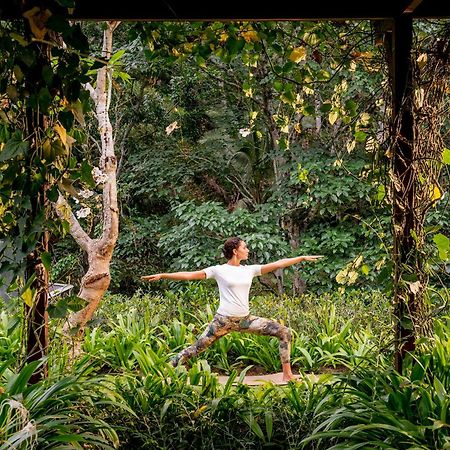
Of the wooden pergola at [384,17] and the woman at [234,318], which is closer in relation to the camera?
the wooden pergola at [384,17]

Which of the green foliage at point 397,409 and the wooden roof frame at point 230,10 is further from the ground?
the wooden roof frame at point 230,10

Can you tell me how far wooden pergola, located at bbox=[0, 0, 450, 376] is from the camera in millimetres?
2605

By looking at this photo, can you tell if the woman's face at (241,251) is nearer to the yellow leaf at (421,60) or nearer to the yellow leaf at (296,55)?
the yellow leaf at (296,55)

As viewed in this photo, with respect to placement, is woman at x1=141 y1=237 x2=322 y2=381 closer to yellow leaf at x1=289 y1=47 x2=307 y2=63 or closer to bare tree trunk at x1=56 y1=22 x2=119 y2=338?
bare tree trunk at x1=56 y1=22 x2=119 y2=338

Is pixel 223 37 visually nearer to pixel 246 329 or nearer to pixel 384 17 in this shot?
pixel 384 17

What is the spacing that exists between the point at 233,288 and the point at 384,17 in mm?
A: 2296

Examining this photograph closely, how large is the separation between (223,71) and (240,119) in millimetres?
758

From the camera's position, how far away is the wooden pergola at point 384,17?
261 centimetres

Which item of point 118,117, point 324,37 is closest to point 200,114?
point 118,117

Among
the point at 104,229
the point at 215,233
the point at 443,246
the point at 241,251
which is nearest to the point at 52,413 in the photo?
the point at 443,246

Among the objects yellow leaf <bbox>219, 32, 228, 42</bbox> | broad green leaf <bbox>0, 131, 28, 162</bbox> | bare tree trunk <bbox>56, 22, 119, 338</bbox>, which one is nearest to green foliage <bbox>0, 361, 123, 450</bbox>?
broad green leaf <bbox>0, 131, 28, 162</bbox>

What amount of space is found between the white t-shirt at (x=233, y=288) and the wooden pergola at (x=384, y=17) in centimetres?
189

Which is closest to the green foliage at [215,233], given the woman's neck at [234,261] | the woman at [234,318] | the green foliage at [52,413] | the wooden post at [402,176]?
the woman's neck at [234,261]

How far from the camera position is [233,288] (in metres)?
4.41
